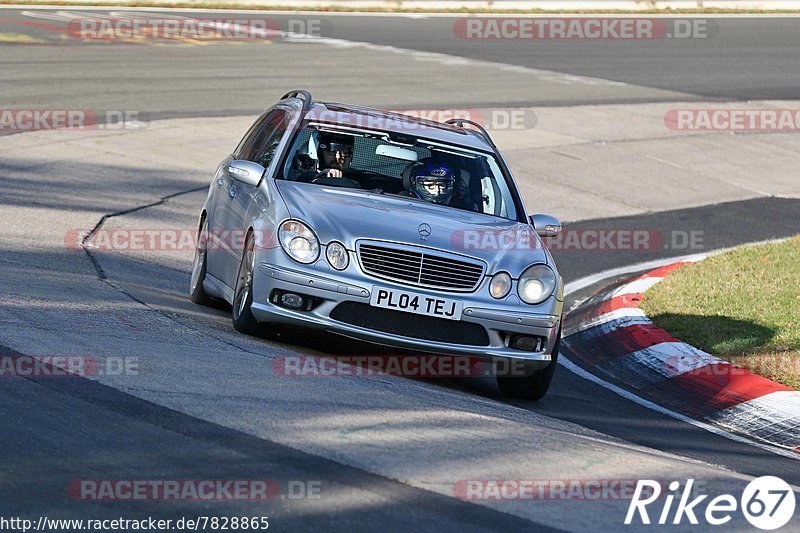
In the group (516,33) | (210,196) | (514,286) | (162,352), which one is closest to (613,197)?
(210,196)

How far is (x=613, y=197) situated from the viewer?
17.7 metres

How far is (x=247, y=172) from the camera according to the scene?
895cm

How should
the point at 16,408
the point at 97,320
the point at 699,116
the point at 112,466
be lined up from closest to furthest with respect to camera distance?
1. the point at 112,466
2. the point at 16,408
3. the point at 97,320
4. the point at 699,116

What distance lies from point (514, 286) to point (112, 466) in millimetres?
3414

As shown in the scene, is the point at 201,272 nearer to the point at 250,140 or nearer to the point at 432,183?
the point at 250,140

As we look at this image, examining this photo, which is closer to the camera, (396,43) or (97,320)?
(97,320)

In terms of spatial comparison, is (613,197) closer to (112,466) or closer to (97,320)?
(97,320)

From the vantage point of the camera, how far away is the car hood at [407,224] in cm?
810

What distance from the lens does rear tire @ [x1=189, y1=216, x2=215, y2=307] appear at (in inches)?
386

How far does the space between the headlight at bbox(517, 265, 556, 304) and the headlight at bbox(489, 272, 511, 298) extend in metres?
0.08
